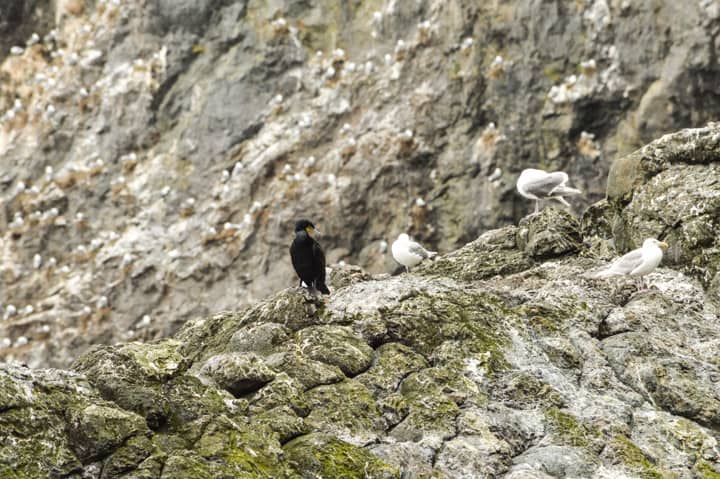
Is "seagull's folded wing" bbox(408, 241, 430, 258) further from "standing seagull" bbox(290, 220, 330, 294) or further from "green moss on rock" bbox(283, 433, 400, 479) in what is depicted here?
"green moss on rock" bbox(283, 433, 400, 479)

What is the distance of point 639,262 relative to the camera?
1588 cm

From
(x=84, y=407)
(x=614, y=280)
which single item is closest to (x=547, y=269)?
(x=614, y=280)

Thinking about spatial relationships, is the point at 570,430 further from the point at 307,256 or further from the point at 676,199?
the point at 676,199

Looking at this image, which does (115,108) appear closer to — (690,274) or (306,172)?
(306,172)

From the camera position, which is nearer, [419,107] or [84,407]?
[84,407]

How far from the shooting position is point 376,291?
15.4 m

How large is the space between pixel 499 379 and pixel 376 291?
2.36 meters

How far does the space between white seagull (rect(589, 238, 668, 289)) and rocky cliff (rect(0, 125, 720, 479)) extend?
1.46 feet

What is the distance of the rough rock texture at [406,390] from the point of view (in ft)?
35.8

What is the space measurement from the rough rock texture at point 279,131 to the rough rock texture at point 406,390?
21954 millimetres

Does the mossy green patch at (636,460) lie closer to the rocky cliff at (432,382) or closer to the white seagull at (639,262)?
the rocky cliff at (432,382)

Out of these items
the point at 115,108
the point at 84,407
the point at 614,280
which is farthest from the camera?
the point at 115,108

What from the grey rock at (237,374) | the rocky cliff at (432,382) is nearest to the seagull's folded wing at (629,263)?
the rocky cliff at (432,382)

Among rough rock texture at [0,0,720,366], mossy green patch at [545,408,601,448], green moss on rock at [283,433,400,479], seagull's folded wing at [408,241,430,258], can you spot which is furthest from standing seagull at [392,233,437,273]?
rough rock texture at [0,0,720,366]
